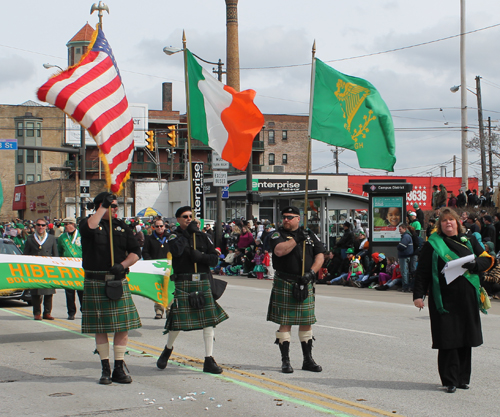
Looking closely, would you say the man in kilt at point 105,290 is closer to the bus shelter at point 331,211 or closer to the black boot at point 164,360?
the black boot at point 164,360

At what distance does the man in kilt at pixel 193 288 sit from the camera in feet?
24.9

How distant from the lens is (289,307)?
7.68 meters

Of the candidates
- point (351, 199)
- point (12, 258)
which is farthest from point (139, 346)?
point (351, 199)

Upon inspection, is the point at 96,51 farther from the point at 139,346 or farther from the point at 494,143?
the point at 494,143

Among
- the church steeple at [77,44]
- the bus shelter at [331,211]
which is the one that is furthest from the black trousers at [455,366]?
the church steeple at [77,44]

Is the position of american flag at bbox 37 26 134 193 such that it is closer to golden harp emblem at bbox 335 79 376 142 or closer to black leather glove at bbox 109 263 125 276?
black leather glove at bbox 109 263 125 276

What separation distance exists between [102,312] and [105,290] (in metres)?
0.24

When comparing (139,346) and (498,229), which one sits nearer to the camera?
(139,346)

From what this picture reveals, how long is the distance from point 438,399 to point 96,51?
5.35 metres

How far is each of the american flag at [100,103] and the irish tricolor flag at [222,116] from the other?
4.13 feet

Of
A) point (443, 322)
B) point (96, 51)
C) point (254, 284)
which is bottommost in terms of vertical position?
point (254, 284)

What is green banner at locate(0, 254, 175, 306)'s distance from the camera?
10742 millimetres

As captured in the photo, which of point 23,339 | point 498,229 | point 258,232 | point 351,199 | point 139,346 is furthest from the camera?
point 351,199

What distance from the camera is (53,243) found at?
543 inches
